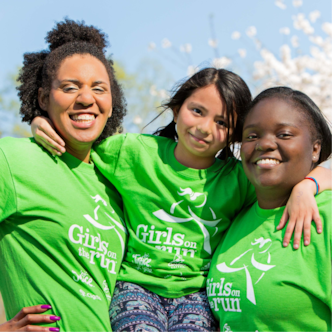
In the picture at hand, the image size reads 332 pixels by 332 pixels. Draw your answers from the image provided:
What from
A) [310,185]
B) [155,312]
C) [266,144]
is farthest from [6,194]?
[310,185]

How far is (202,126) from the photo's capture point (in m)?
2.54

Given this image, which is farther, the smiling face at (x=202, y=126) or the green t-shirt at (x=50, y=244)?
the smiling face at (x=202, y=126)

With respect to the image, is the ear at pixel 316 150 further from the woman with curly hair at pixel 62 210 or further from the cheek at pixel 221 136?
the woman with curly hair at pixel 62 210

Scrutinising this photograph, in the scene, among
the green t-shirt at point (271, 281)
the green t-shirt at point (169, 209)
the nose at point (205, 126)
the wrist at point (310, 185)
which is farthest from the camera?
the nose at point (205, 126)

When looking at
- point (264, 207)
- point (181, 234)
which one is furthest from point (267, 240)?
point (181, 234)

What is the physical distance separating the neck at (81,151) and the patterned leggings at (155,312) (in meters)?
0.81

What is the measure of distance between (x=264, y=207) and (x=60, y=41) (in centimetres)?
175

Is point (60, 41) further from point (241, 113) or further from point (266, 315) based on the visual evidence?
point (266, 315)

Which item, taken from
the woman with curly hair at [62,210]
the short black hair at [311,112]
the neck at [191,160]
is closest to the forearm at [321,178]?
the short black hair at [311,112]

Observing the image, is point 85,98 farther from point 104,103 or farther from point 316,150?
point 316,150

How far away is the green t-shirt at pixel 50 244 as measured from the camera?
85.0 inches

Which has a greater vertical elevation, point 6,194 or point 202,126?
point 202,126

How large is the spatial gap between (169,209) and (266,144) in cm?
73

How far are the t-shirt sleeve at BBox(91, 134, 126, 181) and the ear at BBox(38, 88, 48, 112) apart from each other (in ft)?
1.37
